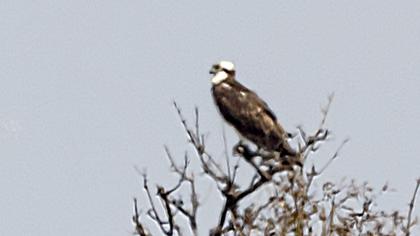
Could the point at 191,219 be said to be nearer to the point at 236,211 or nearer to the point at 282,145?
the point at 236,211

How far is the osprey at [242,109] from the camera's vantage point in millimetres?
14865

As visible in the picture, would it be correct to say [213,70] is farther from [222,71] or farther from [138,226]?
[138,226]

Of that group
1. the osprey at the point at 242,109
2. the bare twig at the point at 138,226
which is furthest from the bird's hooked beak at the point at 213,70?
the bare twig at the point at 138,226

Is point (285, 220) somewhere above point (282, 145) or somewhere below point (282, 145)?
below

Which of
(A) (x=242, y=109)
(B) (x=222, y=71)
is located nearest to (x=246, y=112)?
(A) (x=242, y=109)

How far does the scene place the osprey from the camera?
14865 mm

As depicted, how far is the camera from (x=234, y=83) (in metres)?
16.0

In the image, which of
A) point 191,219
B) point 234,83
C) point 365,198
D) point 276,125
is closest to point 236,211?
point 191,219

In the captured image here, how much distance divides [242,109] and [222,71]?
0.90 meters

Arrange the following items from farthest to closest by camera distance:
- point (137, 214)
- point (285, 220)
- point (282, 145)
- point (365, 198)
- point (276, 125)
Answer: point (276, 125) → point (282, 145) → point (137, 214) → point (365, 198) → point (285, 220)

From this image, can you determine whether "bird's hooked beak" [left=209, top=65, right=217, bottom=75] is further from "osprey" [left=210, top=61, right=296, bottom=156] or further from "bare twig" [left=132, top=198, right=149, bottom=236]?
"bare twig" [left=132, top=198, right=149, bottom=236]

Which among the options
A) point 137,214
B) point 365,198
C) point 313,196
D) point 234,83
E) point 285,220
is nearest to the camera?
point 285,220

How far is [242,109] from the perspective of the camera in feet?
51.2

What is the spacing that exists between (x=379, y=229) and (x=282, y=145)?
160 inches
